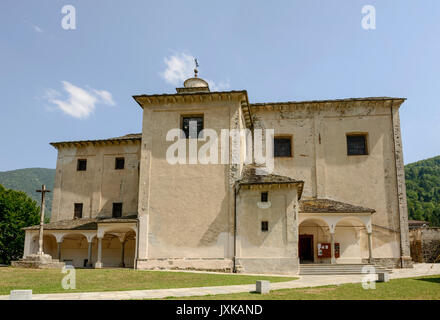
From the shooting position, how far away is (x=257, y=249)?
812 inches

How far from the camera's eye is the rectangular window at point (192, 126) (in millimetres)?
23291

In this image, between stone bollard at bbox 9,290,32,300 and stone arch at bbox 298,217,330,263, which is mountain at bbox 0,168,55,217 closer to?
stone arch at bbox 298,217,330,263

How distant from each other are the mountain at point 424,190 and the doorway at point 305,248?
5340 cm

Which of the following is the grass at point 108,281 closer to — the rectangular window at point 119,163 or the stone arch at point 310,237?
the stone arch at point 310,237

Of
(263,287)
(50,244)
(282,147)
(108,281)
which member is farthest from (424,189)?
(108,281)

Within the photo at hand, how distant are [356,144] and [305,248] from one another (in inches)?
329

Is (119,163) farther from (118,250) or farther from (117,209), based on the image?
(118,250)

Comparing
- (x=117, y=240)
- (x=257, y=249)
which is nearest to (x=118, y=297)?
(x=257, y=249)

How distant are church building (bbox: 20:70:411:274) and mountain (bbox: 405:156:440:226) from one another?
2000 inches

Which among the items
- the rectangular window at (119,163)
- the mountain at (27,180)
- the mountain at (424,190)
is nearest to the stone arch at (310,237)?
the rectangular window at (119,163)

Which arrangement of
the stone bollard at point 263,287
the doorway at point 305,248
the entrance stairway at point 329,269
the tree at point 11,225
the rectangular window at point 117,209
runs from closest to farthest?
Answer: the stone bollard at point 263,287, the entrance stairway at point 329,269, the doorway at point 305,248, the rectangular window at point 117,209, the tree at point 11,225

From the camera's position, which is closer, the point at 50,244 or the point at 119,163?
the point at 50,244

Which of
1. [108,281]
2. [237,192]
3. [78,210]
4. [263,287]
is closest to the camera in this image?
[263,287]

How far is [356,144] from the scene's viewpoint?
1051 inches
